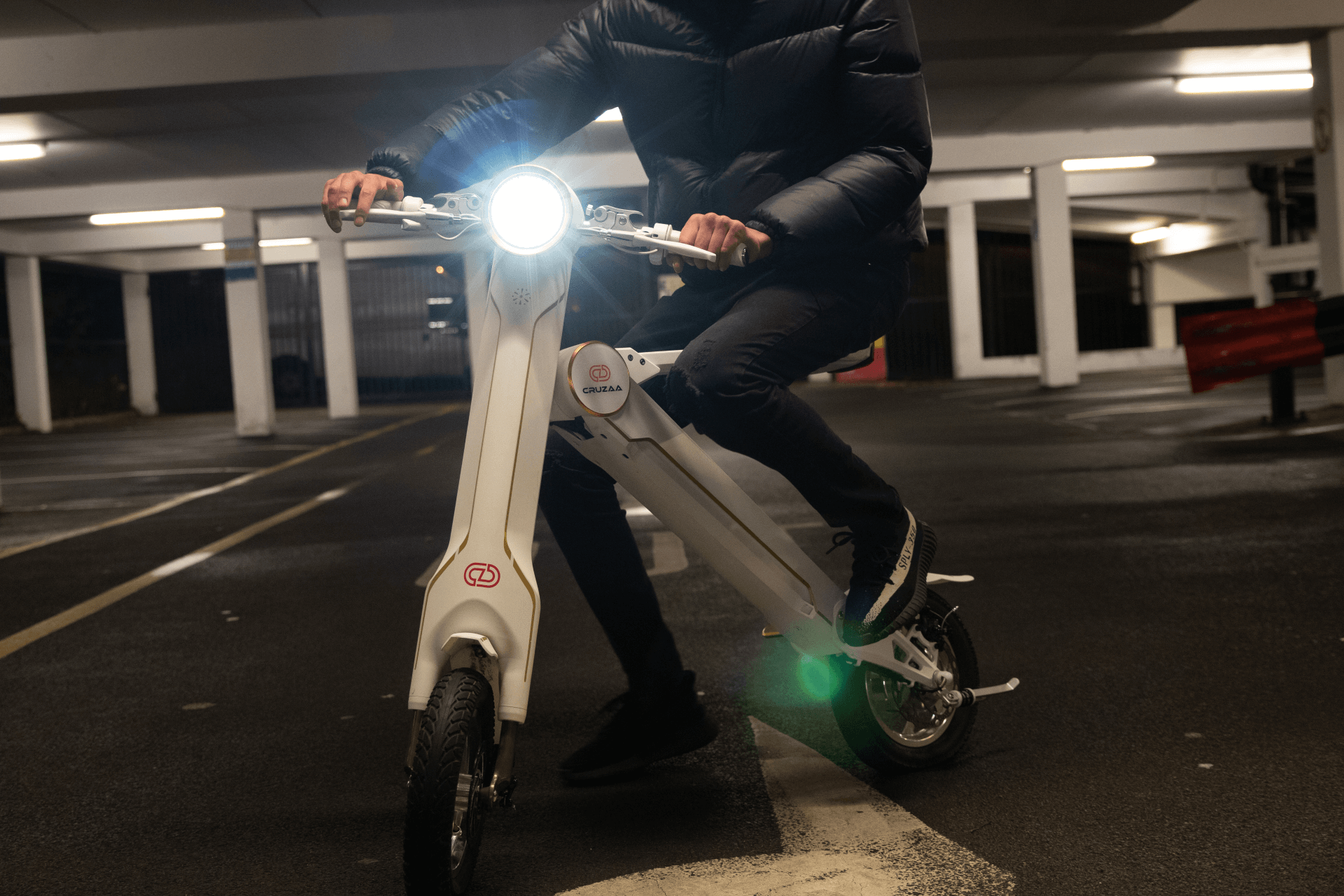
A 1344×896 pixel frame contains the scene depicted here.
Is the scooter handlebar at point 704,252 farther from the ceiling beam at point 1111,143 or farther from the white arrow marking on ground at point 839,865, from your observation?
the ceiling beam at point 1111,143

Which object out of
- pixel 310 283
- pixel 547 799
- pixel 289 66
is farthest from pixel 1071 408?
pixel 310 283

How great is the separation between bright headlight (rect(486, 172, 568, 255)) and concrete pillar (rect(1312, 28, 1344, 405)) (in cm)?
1161

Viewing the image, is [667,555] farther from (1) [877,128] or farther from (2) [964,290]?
(2) [964,290]

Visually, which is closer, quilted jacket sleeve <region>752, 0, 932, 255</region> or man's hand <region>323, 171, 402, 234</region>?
man's hand <region>323, 171, 402, 234</region>

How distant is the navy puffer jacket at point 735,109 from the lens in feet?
7.02

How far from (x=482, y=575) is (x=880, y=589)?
2.74 feet

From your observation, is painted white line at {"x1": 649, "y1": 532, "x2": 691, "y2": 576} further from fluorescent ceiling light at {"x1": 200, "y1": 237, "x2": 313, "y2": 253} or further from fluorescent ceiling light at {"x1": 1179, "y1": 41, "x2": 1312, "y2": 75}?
fluorescent ceiling light at {"x1": 200, "y1": 237, "x2": 313, "y2": 253}

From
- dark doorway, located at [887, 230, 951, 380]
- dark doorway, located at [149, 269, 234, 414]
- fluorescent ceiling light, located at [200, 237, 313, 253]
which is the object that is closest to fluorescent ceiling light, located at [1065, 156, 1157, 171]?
dark doorway, located at [887, 230, 951, 380]

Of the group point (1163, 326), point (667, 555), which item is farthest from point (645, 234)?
point (1163, 326)

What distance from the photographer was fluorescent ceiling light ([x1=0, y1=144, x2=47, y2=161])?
567 inches

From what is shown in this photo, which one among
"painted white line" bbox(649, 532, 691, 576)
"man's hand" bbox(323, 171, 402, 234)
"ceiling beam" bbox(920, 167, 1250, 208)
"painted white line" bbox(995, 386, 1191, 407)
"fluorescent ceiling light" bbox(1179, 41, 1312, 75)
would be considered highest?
"ceiling beam" bbox(920, 167, 1250, 208)

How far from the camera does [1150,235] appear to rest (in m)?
30.3

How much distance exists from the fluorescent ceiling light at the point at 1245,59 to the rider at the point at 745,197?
1269cm

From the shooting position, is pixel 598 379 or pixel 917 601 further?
pixel 917 601
